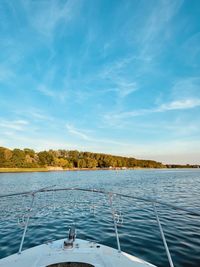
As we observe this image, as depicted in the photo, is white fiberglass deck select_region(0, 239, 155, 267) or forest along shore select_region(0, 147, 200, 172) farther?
forest along shore select_region(0, 147, 200, 172)

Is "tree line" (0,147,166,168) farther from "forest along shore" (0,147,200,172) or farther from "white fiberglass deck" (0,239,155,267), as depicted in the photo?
"white fiberglass deck" (0,239,155,267)

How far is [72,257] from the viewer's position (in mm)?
5281

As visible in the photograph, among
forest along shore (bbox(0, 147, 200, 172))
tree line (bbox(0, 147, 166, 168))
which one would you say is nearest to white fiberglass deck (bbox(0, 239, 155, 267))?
forest along shore (bbox(0, 147, 200, 172))

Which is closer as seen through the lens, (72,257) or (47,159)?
(72,257)

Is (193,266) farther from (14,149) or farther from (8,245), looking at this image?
(14,149)

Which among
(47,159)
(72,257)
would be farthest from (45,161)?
(72,257)

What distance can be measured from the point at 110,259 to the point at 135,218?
10.7 metres

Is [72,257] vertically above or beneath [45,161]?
beneath

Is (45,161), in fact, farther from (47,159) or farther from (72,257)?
(72,257)

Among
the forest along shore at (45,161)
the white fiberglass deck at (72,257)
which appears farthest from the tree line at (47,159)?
the white fiberglass deck at (72,257)

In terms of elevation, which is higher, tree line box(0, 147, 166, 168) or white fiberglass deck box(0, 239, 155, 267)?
tree line box(0, 147, 166, 168)

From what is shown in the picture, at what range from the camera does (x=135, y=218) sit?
50.8ft

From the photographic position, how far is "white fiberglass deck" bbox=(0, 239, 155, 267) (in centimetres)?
502

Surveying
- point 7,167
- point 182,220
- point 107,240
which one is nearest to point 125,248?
point 107,240
